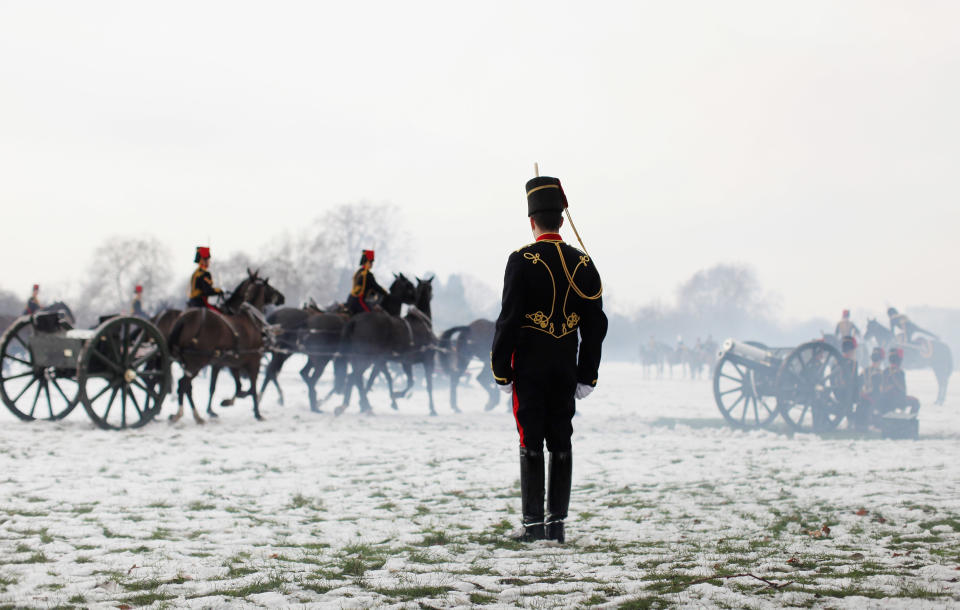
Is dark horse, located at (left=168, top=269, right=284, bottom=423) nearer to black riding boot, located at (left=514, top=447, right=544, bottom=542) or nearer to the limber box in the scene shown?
black riding boot, located at (left=514, top=447, right=544, bottom=542)

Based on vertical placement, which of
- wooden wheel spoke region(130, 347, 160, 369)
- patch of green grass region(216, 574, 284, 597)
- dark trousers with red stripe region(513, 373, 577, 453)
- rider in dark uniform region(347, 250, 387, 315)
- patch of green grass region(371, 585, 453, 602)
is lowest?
patch of green grass region(216, 574, 284, 597)

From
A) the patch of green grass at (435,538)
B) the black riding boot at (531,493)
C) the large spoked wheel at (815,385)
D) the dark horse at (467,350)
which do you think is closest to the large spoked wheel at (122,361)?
the dark horse at (467,350)

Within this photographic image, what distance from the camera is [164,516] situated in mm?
5773

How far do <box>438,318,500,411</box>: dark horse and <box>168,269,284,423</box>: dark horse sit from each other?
14.9 ft

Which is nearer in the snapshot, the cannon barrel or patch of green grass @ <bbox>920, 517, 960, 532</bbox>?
patch of green grass @ <bbox>920, 517, 960, 532</bbox>

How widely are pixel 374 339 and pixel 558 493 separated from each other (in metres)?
10.2

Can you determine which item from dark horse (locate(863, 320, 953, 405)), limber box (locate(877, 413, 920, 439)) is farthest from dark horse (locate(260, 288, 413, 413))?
dark horse (locate(863, 320, 953, 405))

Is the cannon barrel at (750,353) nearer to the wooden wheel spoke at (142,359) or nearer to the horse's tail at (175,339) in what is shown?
the horse's tail at (175,339)

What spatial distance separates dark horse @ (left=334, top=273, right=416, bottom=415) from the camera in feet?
48.3

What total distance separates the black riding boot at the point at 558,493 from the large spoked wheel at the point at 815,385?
33.8 feet

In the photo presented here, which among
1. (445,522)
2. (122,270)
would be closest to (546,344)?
(445,522)

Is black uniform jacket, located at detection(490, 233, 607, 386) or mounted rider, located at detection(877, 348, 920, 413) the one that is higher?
black uniform jacket, located at detection(490, 233, 607, 386)

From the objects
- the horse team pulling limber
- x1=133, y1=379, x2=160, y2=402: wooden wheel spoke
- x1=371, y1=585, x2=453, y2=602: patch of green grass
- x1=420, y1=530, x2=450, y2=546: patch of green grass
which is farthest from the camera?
x1=133, y1=379, x2=160, y2=402: wooden wheel spoke

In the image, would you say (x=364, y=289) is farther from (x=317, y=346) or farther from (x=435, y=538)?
(x=435, y=538)
